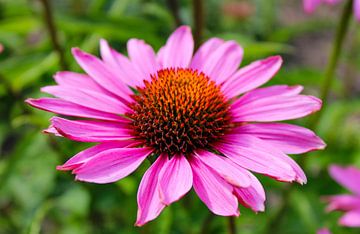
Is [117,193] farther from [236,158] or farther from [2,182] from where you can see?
[236,158]

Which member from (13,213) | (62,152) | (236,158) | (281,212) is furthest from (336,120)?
(13,213)

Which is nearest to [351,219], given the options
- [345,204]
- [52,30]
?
[345,204]

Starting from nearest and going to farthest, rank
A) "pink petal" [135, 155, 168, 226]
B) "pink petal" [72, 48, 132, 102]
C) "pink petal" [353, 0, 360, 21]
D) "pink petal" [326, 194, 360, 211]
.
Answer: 1. "pink petal" [135, 155, 168, 226]
2. "pink petal" [72, 48, 132, 102]
3. "pink petal" [353, 0, 360, 21]
4. "pink petal" [326, 194, 360, 211]

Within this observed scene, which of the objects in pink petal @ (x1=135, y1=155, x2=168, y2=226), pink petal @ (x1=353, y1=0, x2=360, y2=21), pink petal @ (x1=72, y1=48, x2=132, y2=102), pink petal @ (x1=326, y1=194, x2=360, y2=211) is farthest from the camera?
pink petal @ (x1=326, y1=194, x2=360, y2=211)

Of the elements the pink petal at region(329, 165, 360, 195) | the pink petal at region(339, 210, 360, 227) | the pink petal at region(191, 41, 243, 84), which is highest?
the pink petal at region(191, 41, 243, 84)

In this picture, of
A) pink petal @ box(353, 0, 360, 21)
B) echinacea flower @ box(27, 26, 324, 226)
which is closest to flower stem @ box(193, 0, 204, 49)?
echinacea flower @ box(27, 26, 324, 226)

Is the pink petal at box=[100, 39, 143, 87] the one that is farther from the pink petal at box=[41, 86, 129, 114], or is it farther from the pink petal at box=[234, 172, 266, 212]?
the pink petal at box=[234, 172, 266, 212]

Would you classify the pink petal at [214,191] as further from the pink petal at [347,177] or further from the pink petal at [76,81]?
the pink petal at [347,177]
